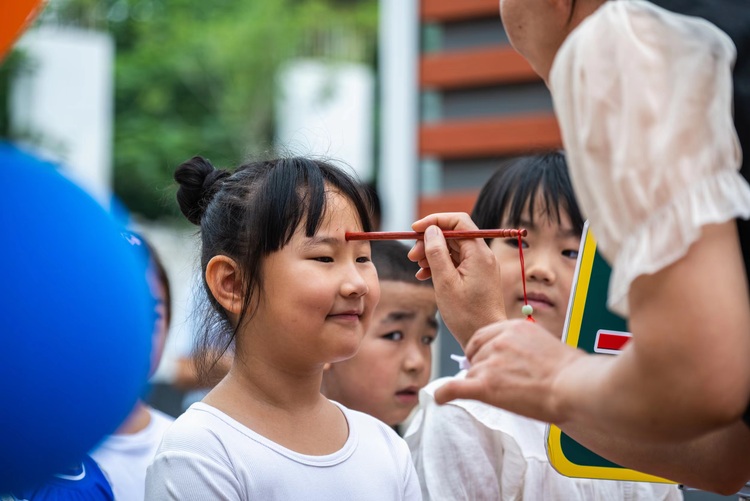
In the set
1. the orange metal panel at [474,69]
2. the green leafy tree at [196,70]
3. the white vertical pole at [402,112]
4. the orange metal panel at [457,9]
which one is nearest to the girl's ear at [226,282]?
the orange metal panel at [474,69]

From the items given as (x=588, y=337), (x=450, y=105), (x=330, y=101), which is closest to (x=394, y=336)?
(x=588, y=337)

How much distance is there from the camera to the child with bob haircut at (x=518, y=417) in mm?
2021

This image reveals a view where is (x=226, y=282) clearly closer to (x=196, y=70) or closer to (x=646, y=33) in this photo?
(x=646, y=33)

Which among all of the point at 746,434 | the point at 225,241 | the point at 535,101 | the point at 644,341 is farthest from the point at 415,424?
the point at 535,101

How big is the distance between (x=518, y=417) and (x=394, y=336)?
0.46m

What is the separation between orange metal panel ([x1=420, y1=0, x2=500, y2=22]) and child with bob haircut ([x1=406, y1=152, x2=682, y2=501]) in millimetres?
6564

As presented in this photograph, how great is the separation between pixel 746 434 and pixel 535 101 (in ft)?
24.3

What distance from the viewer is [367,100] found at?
20.3m

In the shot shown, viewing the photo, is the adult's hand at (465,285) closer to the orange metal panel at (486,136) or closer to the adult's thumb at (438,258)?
the adult's thumb at (438,258)

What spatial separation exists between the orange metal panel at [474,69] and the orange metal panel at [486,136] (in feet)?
1.22

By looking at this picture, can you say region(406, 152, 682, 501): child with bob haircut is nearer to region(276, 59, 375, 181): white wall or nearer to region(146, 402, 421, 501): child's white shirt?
region(146, 402, 421, 501): child's white shirt

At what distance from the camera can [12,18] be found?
3.71ft

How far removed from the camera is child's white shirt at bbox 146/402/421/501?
5.13 ft

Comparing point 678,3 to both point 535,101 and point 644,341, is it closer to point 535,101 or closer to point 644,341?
point 644,341
